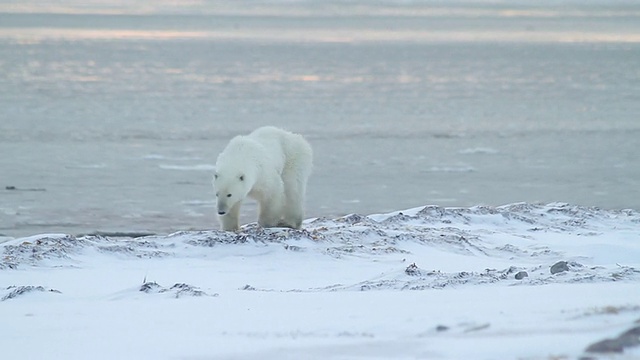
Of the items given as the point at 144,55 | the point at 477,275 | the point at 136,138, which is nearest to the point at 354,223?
the point at 477,275

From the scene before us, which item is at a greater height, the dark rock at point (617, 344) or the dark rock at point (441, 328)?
the dark rock at point (617, 344)

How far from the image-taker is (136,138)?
1633 cm

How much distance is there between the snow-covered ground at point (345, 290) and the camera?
11.6ft

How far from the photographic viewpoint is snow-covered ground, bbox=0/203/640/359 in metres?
3.54

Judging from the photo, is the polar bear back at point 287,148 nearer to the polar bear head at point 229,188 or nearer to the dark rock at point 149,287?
the polar bear head at point 229,188

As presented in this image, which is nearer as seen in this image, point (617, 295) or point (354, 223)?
point (617, 295)

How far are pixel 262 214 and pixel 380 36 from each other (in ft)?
259

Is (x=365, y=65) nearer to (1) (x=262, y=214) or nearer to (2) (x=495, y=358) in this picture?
(1) (x=262, y=214)

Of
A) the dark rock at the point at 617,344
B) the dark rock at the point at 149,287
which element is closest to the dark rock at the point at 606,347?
the dark rock at the point at 617,344

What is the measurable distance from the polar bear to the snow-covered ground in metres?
0.29

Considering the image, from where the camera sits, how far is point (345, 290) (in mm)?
5469

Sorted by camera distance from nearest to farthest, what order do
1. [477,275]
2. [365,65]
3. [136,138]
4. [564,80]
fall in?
[477,275] < [136,138] < [564,80] < [365,65]

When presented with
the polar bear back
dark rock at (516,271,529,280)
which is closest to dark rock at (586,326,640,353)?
dark rock at (516,271,529,280)

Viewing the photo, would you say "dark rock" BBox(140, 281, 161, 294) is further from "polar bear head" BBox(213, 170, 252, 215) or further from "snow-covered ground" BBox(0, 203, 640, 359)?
"polar bear head" BBox(213, 170, 252, 215)
